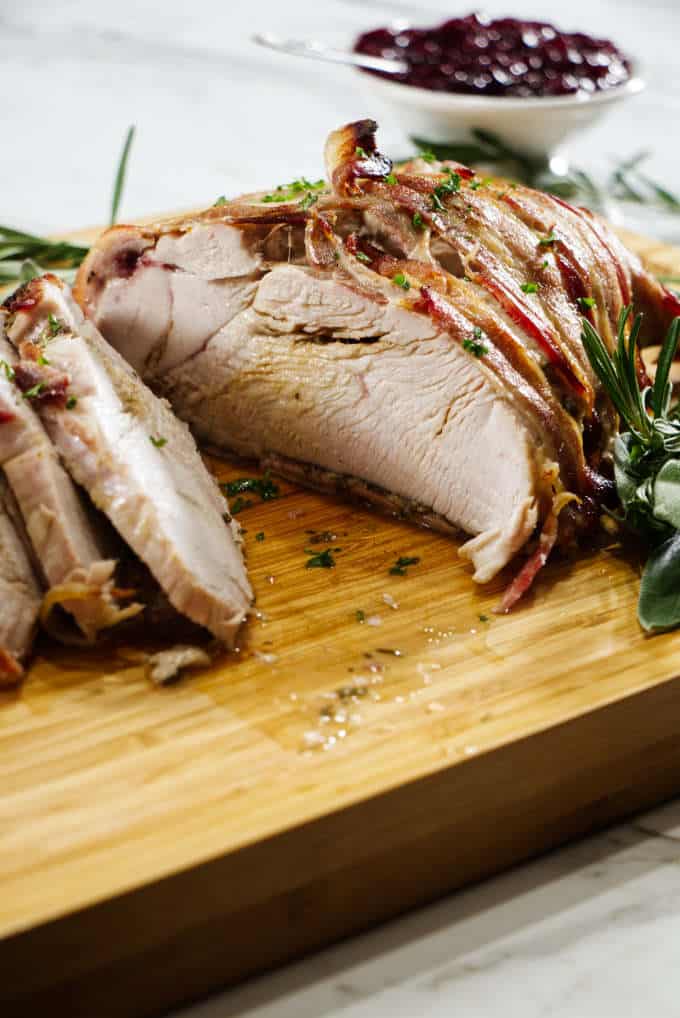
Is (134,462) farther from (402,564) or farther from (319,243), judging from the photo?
Answer: (319,243)

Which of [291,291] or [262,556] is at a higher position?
[291,291]

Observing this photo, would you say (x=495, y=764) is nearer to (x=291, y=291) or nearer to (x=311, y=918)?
(x=311, y=918)

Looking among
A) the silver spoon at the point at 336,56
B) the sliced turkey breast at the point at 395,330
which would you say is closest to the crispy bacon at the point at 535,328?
the sliced turkey breast at the point at 395,330

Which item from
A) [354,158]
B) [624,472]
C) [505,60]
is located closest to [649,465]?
[624,472]

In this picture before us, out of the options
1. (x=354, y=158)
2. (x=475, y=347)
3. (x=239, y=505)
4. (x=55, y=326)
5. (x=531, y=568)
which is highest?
(x=354, y=158)

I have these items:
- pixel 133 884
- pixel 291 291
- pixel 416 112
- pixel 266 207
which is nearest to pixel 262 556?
pixel 291 291

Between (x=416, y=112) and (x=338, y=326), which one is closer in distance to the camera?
(x=338, y=326)

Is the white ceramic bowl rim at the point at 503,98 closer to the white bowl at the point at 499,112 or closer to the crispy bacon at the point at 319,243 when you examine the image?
the white bowl at the point at 499,112
